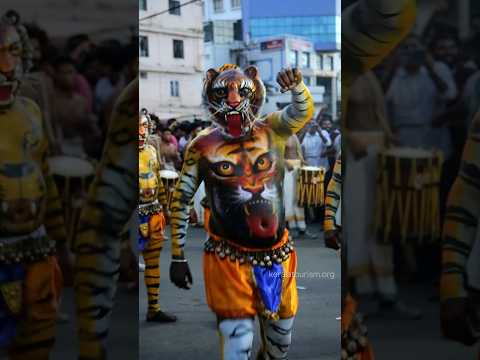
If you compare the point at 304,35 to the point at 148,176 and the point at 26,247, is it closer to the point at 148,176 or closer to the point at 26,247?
the point at 26,247

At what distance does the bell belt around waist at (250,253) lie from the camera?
3838 mm

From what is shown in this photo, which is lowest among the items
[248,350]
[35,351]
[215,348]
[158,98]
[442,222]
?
[215,348]

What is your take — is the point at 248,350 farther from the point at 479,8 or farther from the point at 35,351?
the point at 479,8

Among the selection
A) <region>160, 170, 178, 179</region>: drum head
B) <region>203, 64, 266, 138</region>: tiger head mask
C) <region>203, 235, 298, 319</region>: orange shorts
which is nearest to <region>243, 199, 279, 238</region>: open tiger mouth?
<region>203, 235, 298, 319</region>: orange shorts

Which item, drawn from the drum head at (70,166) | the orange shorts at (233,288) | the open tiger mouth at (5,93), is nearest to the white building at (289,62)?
the orange shorts at (233,288)

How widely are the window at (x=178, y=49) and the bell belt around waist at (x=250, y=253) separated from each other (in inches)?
42.7

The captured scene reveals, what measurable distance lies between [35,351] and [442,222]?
61.4 inches

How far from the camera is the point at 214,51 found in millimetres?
4051

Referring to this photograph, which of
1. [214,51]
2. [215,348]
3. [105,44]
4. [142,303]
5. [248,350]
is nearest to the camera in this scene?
[105,44]

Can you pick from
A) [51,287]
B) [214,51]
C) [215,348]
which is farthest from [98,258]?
[215,348]

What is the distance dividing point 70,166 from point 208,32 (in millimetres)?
1359

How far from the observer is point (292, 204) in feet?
14.7

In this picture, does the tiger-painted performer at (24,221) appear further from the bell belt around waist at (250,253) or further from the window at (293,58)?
the window at (293,58)

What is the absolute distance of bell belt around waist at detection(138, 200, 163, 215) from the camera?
5978 millimetres
